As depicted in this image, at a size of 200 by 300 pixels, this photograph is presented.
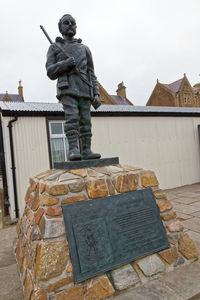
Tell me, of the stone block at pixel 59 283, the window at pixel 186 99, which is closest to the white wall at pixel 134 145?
the stone block at pixel 59 283

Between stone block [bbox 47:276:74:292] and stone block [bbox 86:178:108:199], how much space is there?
86 cm

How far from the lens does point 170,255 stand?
2395 millimetres

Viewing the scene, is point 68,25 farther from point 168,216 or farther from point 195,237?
point 195,237

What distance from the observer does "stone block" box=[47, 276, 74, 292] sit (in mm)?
1828

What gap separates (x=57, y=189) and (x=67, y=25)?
2471mm

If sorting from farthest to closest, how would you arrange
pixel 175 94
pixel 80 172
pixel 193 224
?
1. pixel 175 94
2. pixel 193 224
3. pixel 80 172

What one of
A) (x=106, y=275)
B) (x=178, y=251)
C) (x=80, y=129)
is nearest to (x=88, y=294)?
(x=106, y=275)

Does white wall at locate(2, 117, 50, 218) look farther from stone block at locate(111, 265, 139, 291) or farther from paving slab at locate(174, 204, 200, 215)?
stone block at locate(111, 265, 139, 291)

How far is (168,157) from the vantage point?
8.93 m

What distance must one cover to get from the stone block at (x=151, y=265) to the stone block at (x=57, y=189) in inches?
46.9

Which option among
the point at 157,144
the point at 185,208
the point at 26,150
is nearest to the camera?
the point at 185,208

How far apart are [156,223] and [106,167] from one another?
1018mm

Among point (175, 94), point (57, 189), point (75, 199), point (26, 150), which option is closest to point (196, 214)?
point (75, 199)

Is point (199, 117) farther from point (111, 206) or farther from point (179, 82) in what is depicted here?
point (179, 82)
